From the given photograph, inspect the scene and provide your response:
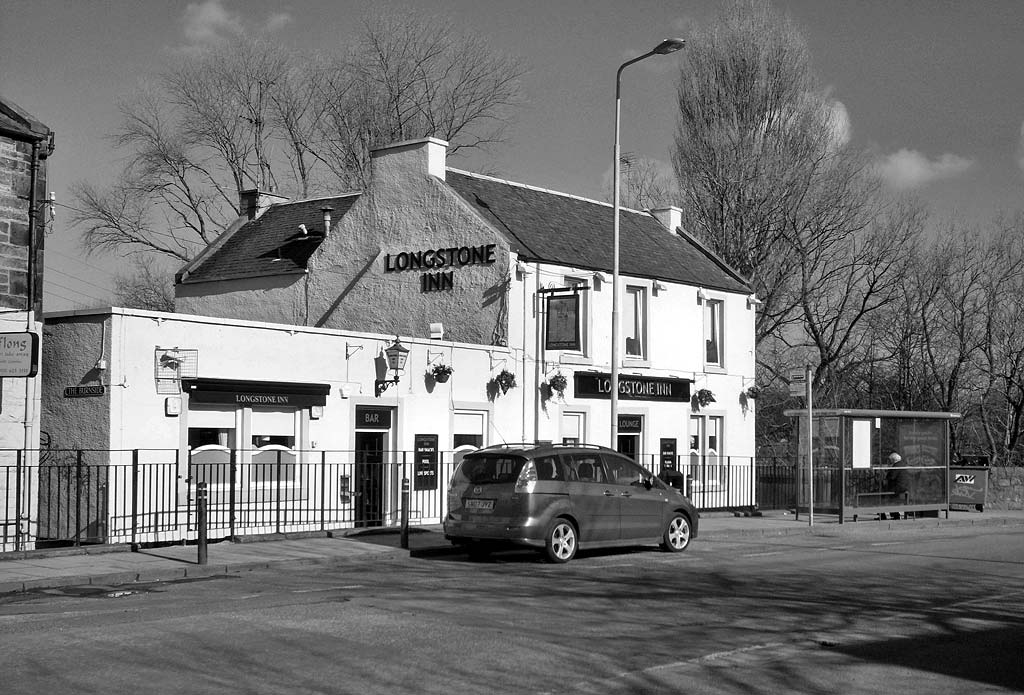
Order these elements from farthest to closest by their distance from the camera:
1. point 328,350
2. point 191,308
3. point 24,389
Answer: point 191,308
point 328,350
point 24,389

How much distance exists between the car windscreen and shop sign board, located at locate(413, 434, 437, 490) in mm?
5652

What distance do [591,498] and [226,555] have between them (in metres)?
5.69

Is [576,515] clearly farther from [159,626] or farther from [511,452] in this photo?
[159,626]

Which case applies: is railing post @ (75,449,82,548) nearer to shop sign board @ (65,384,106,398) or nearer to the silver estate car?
shop sign board @ (65,384,106,398)

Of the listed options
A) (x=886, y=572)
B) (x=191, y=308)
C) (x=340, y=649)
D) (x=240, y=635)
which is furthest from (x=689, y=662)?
(x=191, y=308)

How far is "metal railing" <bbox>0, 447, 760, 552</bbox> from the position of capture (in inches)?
746

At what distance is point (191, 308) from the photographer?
33.8m

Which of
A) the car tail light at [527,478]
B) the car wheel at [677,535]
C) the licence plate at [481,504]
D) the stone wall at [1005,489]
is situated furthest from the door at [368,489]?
the stone wall at [1005,489]

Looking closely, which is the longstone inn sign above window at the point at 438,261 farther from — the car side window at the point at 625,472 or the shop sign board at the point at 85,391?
the shop sign board at the point at 85,391

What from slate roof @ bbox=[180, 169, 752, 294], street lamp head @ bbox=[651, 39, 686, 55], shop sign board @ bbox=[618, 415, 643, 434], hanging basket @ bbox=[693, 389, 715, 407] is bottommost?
shop sign board @ bbox=[618, 415, 643, 434]

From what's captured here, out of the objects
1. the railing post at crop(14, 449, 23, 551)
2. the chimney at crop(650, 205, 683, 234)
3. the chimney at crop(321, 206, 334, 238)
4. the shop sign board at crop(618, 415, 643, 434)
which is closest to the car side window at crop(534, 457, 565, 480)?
the railing post at crop(14, 449, 23, 551)

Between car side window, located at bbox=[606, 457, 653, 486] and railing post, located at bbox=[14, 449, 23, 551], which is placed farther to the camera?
car side window, located at bbox=[606, 457, 653, 486]

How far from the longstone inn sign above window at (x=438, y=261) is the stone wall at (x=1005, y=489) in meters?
19.4

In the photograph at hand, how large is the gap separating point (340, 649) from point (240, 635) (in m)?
1.15
